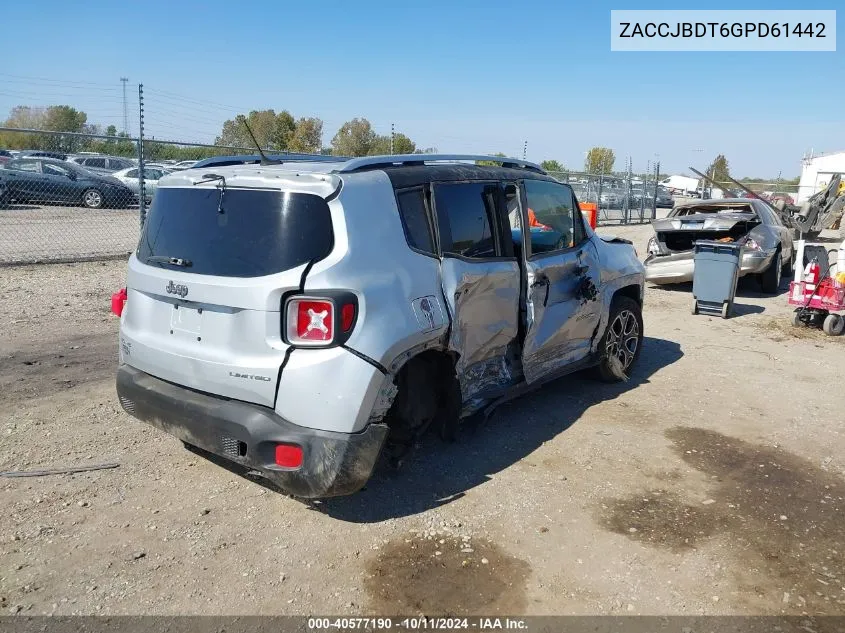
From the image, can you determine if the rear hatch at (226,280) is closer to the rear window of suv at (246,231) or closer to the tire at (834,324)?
the rear window of suv at (246,231)

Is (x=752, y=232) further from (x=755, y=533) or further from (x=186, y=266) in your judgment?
(x=186, y=266)

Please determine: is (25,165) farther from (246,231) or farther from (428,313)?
(428,313)

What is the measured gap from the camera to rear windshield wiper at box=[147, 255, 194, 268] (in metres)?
3.70

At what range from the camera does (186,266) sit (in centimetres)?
370

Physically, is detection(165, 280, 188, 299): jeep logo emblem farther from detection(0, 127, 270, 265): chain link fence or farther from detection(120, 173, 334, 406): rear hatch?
detection(0, 127, 270, 265): chain link fence

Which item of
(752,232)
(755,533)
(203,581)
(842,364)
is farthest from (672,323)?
(203,581)

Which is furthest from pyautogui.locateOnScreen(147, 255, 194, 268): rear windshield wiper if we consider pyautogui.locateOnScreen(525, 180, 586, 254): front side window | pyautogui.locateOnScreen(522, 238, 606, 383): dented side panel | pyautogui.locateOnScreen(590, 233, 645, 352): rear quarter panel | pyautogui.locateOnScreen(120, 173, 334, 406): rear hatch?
pyautogui.locateOnScreen(590, 233, 645, 352): rear quarter panel

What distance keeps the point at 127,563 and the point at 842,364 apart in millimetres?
6965

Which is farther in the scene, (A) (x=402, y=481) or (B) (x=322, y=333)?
Answer: (A) (x=402, y=481)

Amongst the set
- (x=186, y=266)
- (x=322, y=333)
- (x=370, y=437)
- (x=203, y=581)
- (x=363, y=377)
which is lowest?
(x=203, y=581)

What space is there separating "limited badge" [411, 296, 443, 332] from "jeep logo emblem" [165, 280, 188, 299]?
46.6 inches

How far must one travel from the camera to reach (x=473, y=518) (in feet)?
12.5

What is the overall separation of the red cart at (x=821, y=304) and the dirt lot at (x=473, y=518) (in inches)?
116

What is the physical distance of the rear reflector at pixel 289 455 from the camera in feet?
11.0
